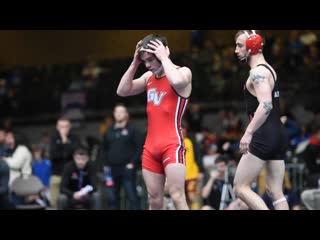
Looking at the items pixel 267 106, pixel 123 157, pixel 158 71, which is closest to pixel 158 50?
pixel 158 71

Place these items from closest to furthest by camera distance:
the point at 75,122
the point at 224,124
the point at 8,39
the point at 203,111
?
1. the point at 224,124
2. the point at 203,111
3. the point at 75,122
4. the point at 8,39

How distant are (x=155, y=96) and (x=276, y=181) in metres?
1.71

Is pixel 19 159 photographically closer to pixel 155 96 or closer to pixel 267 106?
pixel 155 96

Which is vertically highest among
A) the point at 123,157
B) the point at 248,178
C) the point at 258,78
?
the point at 258,78

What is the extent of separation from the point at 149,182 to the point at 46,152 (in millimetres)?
9905

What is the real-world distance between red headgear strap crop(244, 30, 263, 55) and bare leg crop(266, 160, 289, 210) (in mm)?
1261

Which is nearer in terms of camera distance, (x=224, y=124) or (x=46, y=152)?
(x=46, y=152)

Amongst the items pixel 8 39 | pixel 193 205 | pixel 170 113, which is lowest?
pixel 193 205

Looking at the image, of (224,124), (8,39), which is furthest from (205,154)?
(8,39)

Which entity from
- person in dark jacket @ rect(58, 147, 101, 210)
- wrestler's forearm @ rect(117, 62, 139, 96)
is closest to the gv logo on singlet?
wrestler's forearm @ rect(117, 62, 139, 96)

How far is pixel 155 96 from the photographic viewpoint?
400 inches

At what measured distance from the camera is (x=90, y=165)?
15.1 meters

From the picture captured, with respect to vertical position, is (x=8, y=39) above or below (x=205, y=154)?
above
